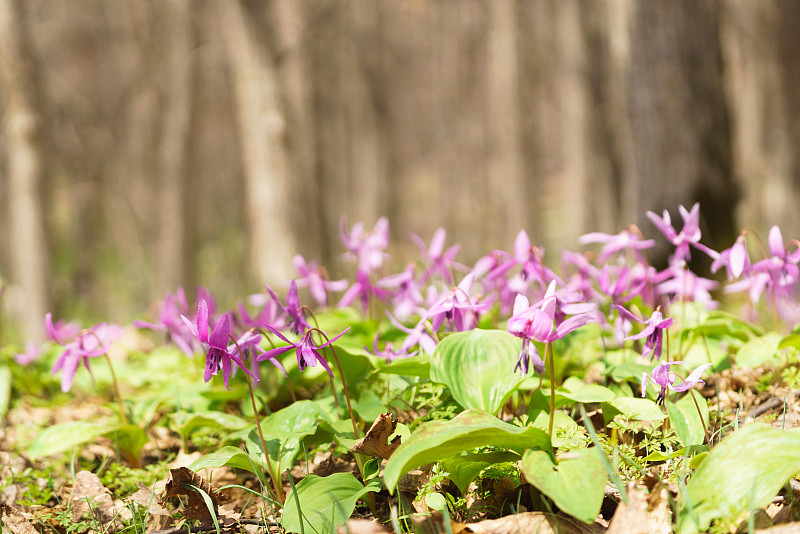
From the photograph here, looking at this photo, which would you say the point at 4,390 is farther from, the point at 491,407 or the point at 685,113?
the point at 685,113

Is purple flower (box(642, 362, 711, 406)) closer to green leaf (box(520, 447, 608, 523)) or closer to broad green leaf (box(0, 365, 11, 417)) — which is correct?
green leaf (box(520, 447, 608, 523))

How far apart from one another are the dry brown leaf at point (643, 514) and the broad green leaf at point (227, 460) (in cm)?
85

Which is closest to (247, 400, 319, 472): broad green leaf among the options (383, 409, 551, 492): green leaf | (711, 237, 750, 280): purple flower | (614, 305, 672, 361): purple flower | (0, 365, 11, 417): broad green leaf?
(383, 409, 551, 492): green leaf

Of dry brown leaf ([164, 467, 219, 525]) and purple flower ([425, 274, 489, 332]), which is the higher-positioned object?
purple flower ([425, 274, 489, 332])

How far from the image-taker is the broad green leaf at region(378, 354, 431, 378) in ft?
5.69

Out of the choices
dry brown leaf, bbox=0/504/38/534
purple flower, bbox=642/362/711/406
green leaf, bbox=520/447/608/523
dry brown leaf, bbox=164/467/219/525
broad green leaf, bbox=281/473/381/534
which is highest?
purple flower, bbox=642/362/711/406

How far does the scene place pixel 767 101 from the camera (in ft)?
27.6

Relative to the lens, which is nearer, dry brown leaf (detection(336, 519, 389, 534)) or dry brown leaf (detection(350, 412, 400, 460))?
dry brown leaf (detection(336, 519, 389, 534))

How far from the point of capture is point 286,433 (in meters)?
1.66

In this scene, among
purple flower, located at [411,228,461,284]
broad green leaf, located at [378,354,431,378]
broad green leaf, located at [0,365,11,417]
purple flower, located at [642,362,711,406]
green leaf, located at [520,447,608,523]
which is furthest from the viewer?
broad green leaf, located at [0,365,11,417]

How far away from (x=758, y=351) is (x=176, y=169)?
6.13m

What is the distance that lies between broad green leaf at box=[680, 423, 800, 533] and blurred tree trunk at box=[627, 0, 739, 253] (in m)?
2.59

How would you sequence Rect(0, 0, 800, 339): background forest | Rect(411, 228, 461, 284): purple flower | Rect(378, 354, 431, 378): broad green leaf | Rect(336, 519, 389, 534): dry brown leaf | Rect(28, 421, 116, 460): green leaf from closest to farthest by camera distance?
1. Rect(336, 519, 389, 534): dry brown leaf
2. Rect(378, 354, 431, 378): broad green leaf
3. Rect(28, 421, 116, 460): green leaf
4. Rect(411, 228, 461, 284): purple flower
5. Rect(0, 0, 800, 339): background forest

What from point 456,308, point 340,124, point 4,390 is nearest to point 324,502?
point 456,308
